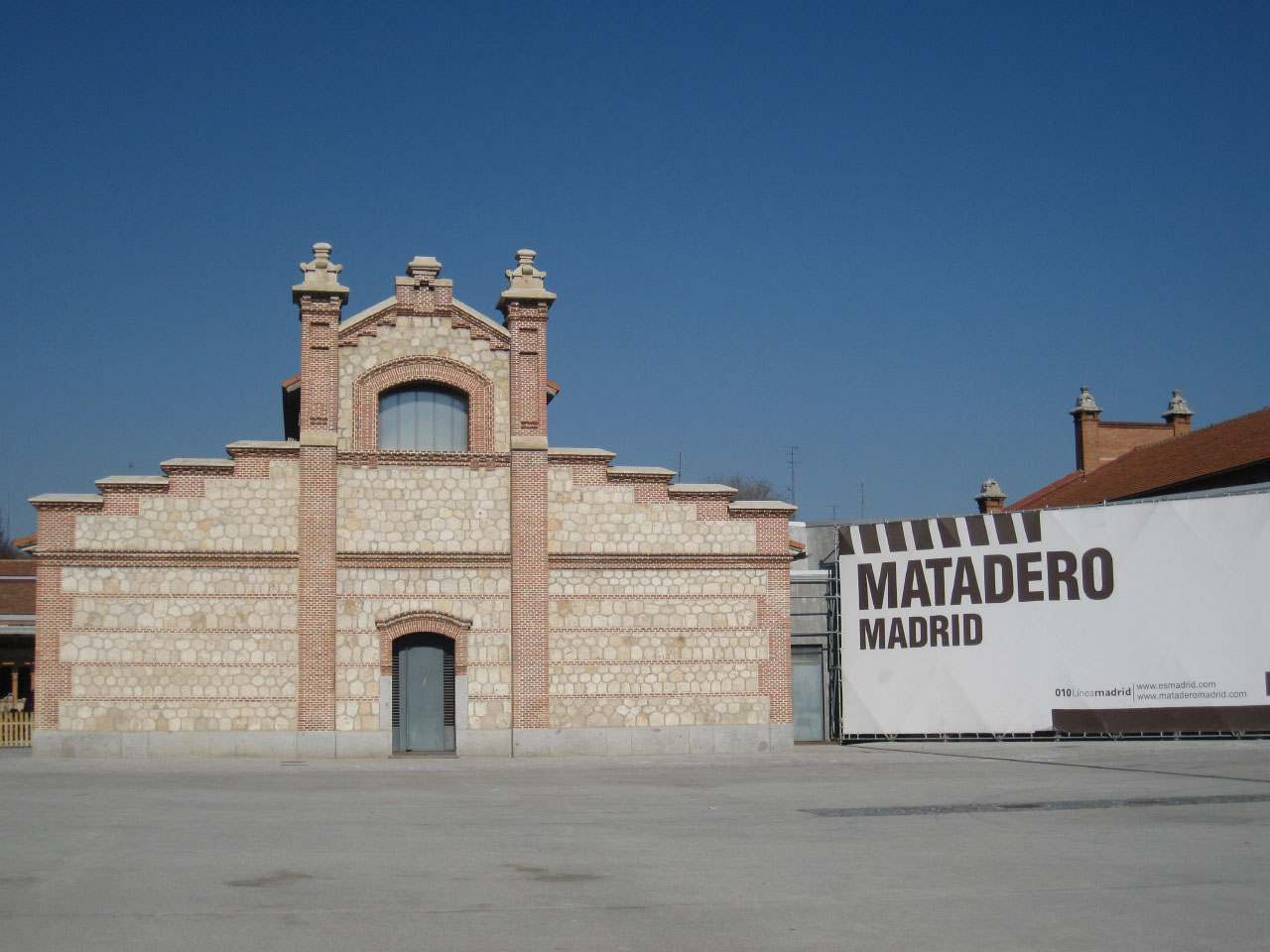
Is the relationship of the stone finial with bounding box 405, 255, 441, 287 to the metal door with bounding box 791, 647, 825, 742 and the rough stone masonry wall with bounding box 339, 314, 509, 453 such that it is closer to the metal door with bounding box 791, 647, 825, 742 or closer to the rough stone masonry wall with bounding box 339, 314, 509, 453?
the rough stone masonry wall with bounding box 339, 314, 509, 453

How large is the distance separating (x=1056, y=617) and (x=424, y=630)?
14.0 m

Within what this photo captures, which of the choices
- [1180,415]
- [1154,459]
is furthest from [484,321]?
[1180,415]

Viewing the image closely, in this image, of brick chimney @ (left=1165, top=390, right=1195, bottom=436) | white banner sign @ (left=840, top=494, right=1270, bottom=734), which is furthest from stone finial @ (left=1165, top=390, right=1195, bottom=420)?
white banner sign @ (left=840, top=494, right=1270, bottom=734)

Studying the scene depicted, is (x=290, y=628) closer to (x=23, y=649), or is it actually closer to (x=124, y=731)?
(x=124, y=731)

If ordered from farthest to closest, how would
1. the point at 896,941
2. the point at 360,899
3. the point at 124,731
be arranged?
1. the point at 124,731
2. the point at 360,899
3. the point at 896,941

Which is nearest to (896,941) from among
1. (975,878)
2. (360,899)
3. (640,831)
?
(975,878)

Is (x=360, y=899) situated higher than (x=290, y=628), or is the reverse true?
(x=290, y=628)

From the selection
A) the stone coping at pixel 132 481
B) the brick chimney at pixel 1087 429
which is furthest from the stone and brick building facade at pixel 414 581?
the brick chimney at pixel 1087 429

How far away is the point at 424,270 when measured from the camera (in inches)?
1114

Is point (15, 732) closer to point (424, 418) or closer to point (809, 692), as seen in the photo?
point (424, 418)

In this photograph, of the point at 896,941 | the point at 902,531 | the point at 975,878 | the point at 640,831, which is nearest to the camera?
the point at 896,941

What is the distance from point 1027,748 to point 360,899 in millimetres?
20018

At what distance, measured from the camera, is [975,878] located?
38.8 feet

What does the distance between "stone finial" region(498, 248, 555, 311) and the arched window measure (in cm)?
247
